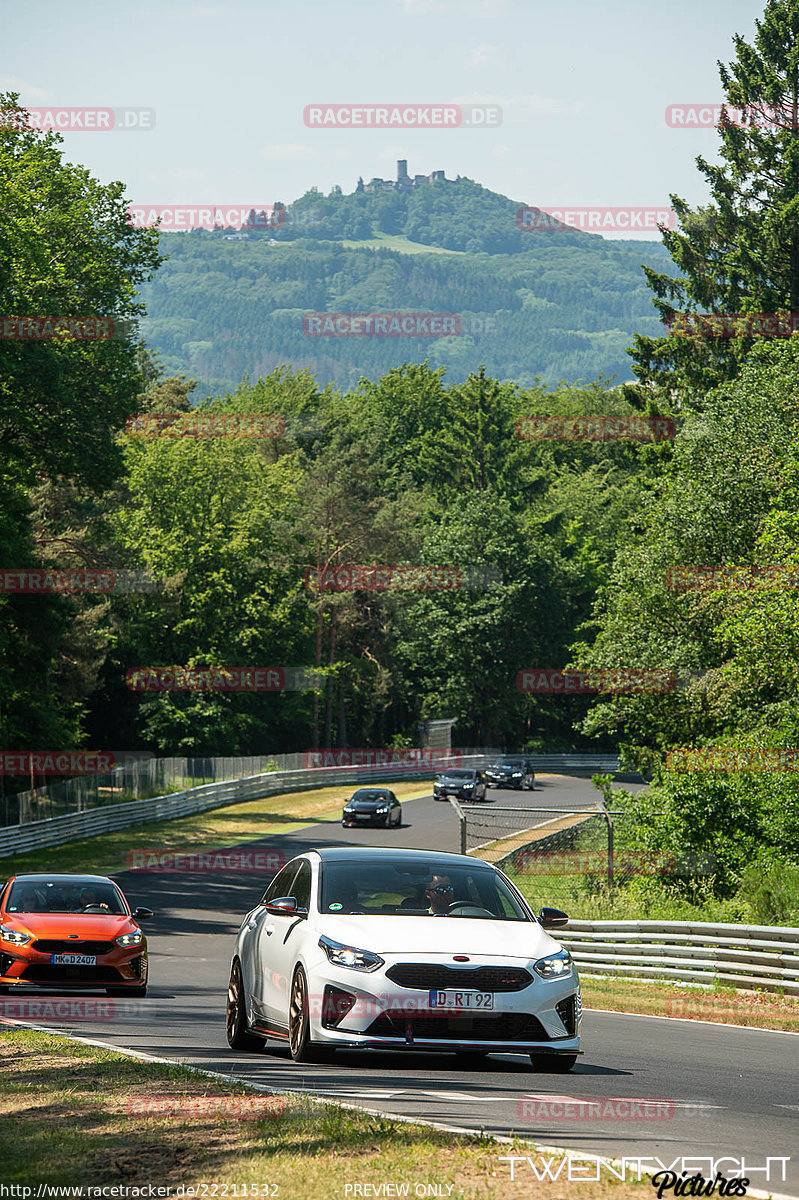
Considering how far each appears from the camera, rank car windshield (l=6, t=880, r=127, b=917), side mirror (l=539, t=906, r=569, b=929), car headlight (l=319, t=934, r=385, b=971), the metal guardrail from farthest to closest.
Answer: the metal guardrail
car windshield (l=6, t=880, r=127, b=917)
side mirror (l=539, t=906, r=569, b=929)
car headlight (l=319, t=934, r=385, b=971)

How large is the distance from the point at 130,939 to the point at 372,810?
35.2 metres

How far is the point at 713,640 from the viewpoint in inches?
1651

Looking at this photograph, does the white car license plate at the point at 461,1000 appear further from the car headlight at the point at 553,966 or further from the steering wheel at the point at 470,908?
the steering wheel at the point at 470,908

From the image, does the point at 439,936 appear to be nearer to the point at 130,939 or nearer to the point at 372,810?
the point at 130,939

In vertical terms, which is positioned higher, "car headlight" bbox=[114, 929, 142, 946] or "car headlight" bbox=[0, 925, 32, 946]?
"car headlight" bbox=[0, 925, 32, 946]

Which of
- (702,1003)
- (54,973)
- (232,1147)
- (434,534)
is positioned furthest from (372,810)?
(232,1147)

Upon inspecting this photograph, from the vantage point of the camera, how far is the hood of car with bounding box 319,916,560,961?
962 cm

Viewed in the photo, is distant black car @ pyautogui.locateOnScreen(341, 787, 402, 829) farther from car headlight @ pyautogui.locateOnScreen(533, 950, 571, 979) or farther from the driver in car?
car headlight @ pyautogui.locateOnScreen(533, 950, 571, 979)

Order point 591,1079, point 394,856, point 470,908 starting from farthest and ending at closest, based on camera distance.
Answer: point 394,856 < point 470,908 < point 591,1079

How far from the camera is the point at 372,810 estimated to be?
170 feet

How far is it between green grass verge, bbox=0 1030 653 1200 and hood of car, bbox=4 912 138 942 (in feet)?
24.2

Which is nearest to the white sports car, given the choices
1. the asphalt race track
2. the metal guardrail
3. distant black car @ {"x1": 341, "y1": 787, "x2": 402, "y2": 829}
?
the asphalt race track

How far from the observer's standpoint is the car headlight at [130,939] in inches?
655

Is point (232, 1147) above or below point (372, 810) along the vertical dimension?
above
